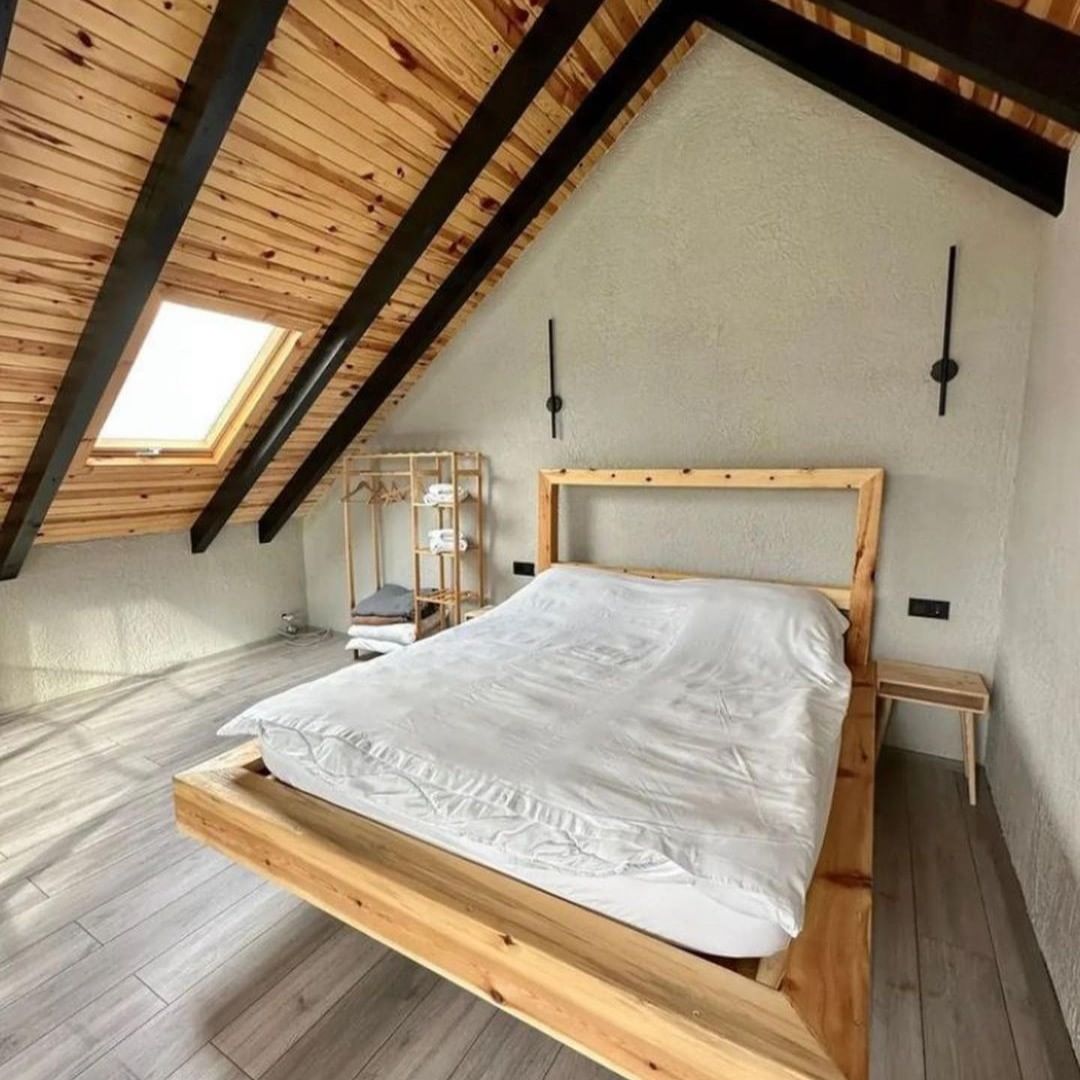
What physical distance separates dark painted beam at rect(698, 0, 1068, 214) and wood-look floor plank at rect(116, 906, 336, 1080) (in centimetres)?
327

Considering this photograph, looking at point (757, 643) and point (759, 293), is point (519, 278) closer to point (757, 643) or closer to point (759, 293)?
point (759, 293)

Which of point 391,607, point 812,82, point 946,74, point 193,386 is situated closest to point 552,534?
point 391,607

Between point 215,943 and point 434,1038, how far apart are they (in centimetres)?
71

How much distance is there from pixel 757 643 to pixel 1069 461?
110 centimetres

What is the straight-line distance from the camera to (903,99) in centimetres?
227

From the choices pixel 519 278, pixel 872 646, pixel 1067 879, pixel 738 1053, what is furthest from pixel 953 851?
pixel 519 278

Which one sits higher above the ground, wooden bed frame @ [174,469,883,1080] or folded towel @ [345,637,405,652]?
wooden bed frame @ [174,469,883,1080]

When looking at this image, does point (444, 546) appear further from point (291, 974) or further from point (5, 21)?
point (5, 21)

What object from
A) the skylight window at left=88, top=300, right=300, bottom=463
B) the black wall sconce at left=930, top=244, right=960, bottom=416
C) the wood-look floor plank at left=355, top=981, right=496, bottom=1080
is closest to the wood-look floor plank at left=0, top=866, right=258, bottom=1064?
the wood-look floor plank at left=355, top=981, right=496, bottom=1080

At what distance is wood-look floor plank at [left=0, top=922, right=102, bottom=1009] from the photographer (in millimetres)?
1566

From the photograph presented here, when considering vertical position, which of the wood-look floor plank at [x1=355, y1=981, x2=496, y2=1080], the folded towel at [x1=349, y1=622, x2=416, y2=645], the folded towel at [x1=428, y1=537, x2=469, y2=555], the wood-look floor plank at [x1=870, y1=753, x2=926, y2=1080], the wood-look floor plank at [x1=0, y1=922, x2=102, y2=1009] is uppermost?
the folded towel at [x1=428, y1=537, x2=469, y2=555]

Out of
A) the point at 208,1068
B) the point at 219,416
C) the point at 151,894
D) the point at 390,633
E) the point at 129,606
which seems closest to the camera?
the point at 208,1068

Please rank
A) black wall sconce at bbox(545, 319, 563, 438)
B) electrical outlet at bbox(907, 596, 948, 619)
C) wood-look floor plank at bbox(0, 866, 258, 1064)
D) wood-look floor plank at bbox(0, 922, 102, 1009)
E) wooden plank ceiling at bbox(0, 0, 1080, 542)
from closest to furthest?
wood-look floor plank at bbox(0, 866, 258, 1064) < wood-look floor plank at bbox(0, 922, 102, 1009) < wooden plank ceiling at bbox(0, 0, 1080, 542) < electrical outlet at bbox(907, 596, 948, 619) < black wall sconce at bbox(545, 319, 563, 438)

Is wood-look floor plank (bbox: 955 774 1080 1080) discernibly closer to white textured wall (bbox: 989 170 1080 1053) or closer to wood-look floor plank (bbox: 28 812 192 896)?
white textured wall (bbox: 989 170 1080 1053)
